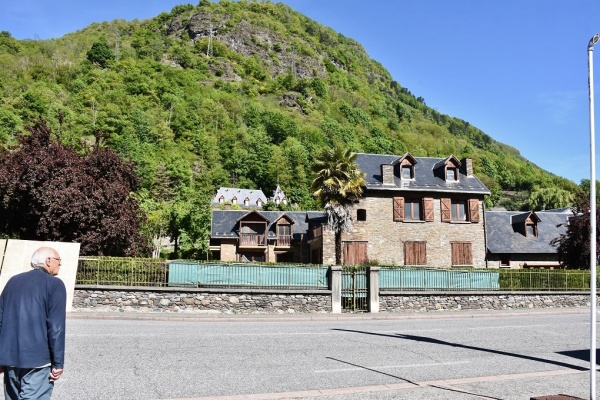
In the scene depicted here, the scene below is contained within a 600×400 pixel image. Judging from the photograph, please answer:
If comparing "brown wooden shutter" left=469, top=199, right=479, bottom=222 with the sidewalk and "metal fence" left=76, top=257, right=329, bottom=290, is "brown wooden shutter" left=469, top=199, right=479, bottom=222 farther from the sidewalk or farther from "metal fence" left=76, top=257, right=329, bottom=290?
"metal fence" left=76, top=257, right=329, bottom=290

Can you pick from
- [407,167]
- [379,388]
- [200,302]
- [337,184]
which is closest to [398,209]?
[407,167]

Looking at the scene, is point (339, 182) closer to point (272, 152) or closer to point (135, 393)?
point (135, 393)

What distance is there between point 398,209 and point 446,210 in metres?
3.80

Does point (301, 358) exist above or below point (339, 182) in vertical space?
below

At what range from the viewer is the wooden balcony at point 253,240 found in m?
46.4

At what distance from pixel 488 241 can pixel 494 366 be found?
2988cm

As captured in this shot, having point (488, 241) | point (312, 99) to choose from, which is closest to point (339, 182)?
point (488, 241)

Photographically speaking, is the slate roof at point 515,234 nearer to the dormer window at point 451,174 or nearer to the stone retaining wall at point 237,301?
the dormer window at point 451,174

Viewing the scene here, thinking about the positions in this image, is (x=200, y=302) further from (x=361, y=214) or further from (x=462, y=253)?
(x=462, y=253)

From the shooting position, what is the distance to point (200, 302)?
1914 centimetres

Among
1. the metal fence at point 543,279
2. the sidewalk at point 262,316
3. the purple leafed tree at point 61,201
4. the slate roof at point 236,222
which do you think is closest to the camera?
the sidewalk at point 262,316

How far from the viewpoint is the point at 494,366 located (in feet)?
29.7

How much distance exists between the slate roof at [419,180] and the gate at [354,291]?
45.8 ft

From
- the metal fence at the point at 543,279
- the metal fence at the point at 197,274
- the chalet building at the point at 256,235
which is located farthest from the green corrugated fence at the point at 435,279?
the chalet building at the point at 256,235
